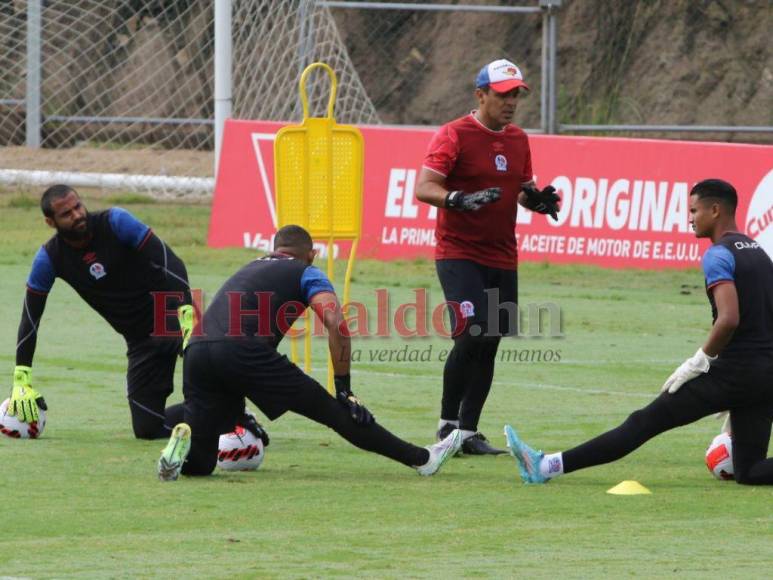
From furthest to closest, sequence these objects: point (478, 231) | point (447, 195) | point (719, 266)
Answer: point (478, 231)
point (447, 195)
point (719, 266)

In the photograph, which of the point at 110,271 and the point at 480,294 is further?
the point at 110,271

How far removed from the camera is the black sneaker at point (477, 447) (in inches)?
400

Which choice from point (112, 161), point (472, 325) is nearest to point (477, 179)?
point (472, 325)

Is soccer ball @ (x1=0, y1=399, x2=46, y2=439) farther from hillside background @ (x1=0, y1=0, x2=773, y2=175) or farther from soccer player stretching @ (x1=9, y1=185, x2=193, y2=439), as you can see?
hillside background @ (x1=0, y1=0, x2=773, y2=175)

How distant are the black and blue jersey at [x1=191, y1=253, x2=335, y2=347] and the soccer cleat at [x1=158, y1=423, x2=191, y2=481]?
510 mm

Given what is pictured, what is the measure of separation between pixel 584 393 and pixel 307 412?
3.94 meters

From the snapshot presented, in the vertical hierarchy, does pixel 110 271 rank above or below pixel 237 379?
above

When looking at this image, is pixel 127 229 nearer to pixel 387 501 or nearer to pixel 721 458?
pixel 387 501

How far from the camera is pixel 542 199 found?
10.4 meters

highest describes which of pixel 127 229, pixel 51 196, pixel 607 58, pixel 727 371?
pixel 607 58

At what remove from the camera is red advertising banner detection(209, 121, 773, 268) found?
61.6ft

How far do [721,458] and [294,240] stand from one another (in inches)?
97.8

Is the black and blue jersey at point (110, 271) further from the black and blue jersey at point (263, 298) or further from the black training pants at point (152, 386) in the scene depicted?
the black and blue jersey at point (263, 298)

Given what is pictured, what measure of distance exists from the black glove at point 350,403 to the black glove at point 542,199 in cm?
200
